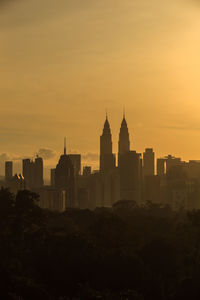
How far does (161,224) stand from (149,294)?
134 ft

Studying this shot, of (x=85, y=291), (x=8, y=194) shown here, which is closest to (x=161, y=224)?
(x=8, y=194)

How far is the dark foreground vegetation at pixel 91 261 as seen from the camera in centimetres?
4412

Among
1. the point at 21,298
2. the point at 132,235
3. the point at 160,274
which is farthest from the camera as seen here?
the point at 132,235

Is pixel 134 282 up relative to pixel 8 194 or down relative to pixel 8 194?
down

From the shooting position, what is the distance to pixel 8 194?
7150 cm

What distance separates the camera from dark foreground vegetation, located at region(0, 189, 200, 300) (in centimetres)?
4412

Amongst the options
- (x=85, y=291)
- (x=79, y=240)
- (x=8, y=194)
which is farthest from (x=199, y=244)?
(x=85, y=291)

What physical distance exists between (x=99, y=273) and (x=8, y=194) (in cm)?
2452

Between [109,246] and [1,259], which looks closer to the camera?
[1,259]

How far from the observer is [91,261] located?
50969 millimetres

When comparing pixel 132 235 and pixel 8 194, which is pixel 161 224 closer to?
pixel 132 235

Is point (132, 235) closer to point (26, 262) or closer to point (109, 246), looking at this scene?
point (109, 246)

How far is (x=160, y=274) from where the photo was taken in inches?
2031

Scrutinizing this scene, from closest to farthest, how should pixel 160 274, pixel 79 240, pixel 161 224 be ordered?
1. pixel 160 274
2. pixel 79 240
3. pixel 161 224
